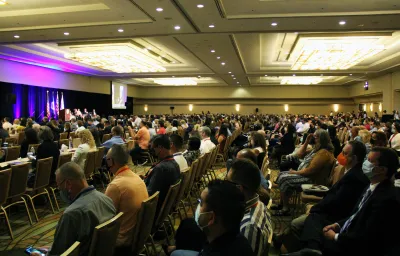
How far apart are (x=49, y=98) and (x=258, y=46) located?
509 inches

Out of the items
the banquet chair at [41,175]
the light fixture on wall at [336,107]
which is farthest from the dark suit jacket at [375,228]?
the light fixture on wall at [336,107]

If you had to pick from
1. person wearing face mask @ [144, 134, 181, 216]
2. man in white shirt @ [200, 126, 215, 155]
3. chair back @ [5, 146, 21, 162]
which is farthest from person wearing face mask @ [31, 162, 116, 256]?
chair back @ [5, 146, 21, 162]

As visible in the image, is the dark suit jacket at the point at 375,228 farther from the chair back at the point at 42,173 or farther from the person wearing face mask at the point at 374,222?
the chair back at the point at 42,173

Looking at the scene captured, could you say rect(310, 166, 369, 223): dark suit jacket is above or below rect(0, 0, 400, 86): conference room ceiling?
below

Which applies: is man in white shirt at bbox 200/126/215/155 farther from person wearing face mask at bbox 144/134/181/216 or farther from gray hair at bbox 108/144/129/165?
gray hair at bbox 108/144/129/165

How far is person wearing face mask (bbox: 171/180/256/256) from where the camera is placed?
159 centimetres

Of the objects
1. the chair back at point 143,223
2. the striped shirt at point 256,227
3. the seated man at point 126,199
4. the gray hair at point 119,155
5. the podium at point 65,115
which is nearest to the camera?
the striped shirt at point 256,227

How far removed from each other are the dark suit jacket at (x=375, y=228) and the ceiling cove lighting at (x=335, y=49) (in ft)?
34.2

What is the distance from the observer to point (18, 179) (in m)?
4.68

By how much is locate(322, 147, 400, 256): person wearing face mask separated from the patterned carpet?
57.6 inches

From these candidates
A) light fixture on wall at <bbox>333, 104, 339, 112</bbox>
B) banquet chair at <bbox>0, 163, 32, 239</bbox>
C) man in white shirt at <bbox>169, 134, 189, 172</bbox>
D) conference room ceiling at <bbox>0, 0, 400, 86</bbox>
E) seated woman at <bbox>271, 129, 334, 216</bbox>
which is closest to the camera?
banquet chair at <bbox>0, 163, 32, 239</bbox>

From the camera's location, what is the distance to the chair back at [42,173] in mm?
5098

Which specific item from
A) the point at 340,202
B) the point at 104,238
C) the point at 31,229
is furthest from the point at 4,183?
the point at 340,202

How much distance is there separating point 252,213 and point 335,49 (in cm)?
1261
